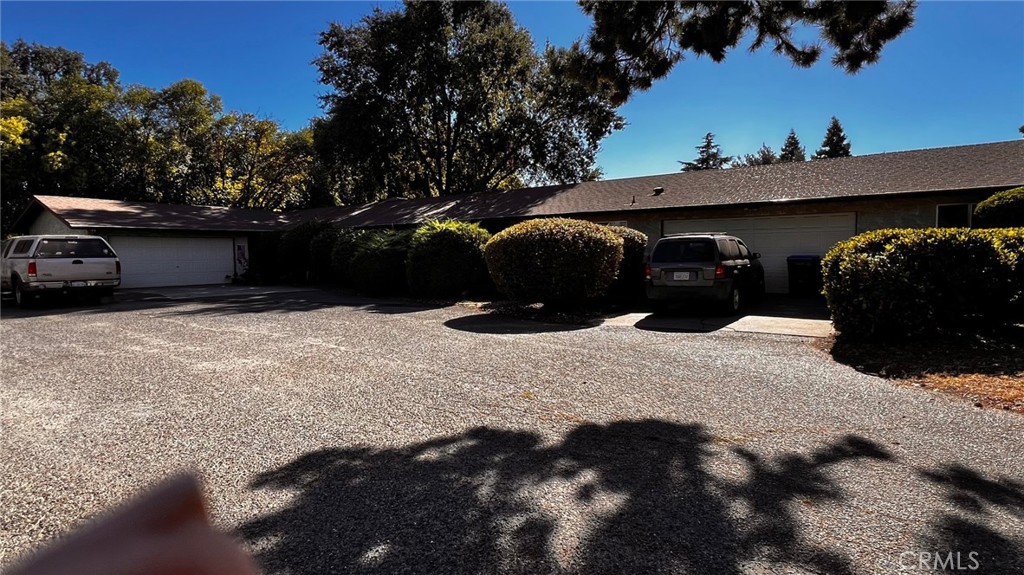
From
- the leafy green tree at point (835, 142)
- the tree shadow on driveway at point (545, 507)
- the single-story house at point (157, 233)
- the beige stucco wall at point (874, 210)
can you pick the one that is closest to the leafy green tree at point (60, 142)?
the single-story house at point (157, 233)

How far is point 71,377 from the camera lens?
627 cm

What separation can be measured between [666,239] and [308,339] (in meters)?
7.27

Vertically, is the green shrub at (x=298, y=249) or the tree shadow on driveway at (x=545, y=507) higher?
the green shrub at (x=298, y=249)

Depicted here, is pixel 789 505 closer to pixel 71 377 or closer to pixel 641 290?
pixel 71 377

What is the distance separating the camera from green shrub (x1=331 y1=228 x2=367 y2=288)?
19016mm

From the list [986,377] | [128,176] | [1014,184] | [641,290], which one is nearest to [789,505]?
[986,377]

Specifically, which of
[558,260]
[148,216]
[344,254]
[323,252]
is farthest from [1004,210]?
[148,216]

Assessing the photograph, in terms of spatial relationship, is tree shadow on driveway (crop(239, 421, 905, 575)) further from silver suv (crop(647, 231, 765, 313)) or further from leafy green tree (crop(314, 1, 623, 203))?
leafy green tree (crop(314, 1, 623, 203))

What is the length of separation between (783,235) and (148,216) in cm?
2439

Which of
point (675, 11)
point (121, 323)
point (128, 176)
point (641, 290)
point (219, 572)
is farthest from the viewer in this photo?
point (128, 176)

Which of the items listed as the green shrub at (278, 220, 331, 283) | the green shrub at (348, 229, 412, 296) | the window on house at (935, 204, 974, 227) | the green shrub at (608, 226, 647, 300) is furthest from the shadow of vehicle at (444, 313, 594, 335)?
the green shrub at (278, 220, 331, 283)

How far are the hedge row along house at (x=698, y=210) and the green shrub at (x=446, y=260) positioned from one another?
13.8ft

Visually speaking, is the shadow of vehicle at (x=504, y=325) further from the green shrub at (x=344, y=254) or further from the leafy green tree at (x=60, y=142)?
the leafy green tree at (x=60, y=142)

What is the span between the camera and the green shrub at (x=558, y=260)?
11805mm
